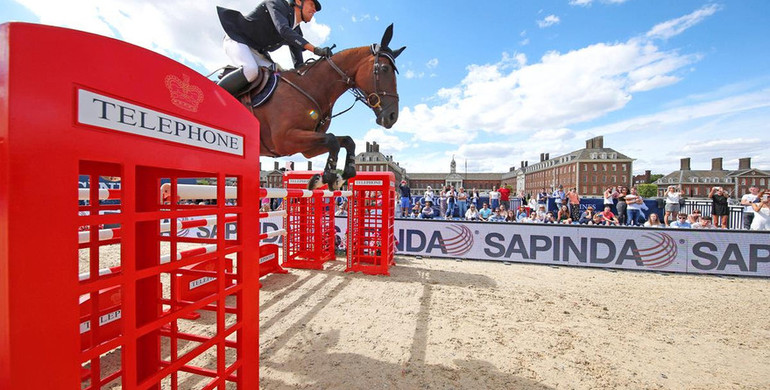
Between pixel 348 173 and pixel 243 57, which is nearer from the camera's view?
pixel 243 57

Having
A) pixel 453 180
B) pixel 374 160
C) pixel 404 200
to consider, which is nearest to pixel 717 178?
pixel 453 180

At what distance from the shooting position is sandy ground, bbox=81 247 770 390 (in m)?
2.86

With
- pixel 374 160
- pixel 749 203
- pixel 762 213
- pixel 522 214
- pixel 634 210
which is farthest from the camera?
pixel 374 160

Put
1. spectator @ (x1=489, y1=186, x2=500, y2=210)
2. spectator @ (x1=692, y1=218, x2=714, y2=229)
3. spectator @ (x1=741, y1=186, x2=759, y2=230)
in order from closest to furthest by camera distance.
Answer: spectator @ (x1=692, y1=218, x2=714, y2=229) < spectator @ (x1=741, y1=186, x2=759, y2=230) < spectator @ (x1=489, y1=186, x2=500, y2=210)

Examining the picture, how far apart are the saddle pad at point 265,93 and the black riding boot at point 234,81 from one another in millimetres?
189

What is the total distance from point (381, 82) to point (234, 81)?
1.64 meters

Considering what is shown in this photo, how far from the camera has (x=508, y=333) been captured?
3738mm

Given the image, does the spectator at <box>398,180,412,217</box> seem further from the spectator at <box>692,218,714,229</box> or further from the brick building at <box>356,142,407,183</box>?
the brick building at <box>356,142,407,183</box>

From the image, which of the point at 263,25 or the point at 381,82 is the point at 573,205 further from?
the point at 263,25

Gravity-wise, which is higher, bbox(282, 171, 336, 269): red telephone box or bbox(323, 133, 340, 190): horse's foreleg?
bbox(323, 133, 340, 190): horse's foreleg

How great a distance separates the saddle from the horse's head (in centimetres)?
103

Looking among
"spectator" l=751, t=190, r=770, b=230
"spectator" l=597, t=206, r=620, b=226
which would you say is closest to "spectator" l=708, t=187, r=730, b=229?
"spectator" l=751, t=190, r=770, b=230

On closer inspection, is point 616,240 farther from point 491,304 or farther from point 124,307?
point 124,307

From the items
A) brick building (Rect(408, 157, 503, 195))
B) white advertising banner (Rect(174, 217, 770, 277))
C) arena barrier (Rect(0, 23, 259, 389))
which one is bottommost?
white advertising banner (Rect(174, 217, 770, 277))
